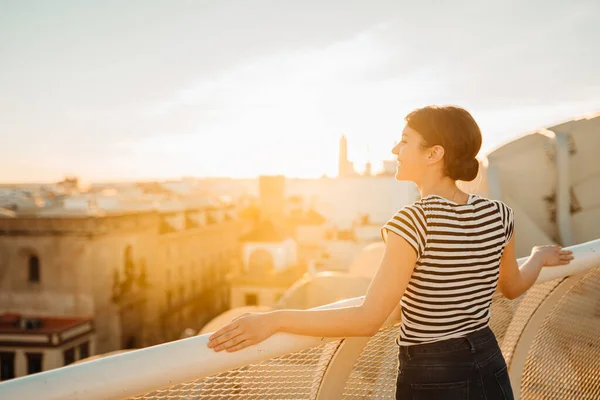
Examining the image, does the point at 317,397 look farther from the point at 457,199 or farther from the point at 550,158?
the point at 550,158

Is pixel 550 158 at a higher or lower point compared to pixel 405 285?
higher

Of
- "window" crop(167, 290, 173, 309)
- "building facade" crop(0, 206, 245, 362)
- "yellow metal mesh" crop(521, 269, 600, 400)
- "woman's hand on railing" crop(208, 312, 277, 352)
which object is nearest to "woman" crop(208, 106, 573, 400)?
"woman's hand on railing" crop(208, 312, 277, 352)

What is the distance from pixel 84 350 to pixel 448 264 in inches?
835

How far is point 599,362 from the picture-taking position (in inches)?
103

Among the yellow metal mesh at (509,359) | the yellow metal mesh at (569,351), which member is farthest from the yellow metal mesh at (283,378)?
the yellow metal mesh at (569,351)

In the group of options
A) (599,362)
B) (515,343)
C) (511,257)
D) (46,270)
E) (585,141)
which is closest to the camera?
(511,257)

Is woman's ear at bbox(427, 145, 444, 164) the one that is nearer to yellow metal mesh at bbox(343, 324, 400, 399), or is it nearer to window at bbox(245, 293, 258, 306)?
yellow metal mesh at bbox(343, 324, 400, 399)

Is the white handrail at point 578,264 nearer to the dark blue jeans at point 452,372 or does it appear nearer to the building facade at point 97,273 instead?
the dark blue jeans at point 452,372

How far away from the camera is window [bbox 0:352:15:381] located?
1717cm

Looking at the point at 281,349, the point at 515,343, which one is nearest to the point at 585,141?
the point at 515,343

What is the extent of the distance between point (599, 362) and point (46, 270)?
23066 mm

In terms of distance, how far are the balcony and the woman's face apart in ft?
1.61

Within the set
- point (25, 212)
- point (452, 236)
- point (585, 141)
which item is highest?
point (585, 141)

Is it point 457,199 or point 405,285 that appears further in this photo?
point 457,199
